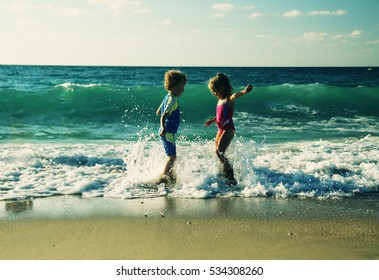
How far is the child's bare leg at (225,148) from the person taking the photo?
5.56 meters

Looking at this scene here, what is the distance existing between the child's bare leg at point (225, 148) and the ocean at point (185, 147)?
4.6 inches

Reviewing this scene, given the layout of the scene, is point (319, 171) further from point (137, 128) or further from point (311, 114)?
point (311, 114)

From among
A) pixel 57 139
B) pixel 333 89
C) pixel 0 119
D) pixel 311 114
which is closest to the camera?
pixel 57 139

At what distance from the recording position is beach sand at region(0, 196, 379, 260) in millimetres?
3373

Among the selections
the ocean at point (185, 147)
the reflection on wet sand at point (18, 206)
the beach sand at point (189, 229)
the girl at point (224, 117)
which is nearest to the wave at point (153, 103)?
the ocean at point (185, 147)

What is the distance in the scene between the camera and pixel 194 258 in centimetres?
327

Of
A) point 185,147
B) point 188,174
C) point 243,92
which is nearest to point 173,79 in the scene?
point 243,92

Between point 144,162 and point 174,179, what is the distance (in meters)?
0.81

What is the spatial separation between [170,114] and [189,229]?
205 centimetres

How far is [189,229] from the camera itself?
392 cm

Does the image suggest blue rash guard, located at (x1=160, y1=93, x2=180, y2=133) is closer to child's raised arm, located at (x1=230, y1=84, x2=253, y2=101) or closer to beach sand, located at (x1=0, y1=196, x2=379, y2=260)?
child's raised arm, located at (x1=230, y1=84, x2=253, y2=101)

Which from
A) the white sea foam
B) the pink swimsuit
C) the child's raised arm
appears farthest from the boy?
the child's raised arm

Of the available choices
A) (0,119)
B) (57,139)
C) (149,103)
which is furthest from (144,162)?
(149,103)

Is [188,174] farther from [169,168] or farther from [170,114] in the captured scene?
[170,114]
